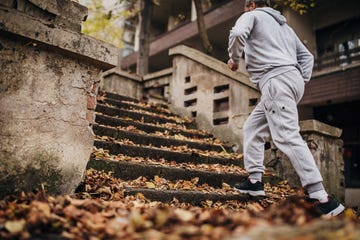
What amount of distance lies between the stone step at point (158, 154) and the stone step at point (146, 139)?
16.4 inches

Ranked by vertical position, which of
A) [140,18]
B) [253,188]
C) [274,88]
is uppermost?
[140,18]

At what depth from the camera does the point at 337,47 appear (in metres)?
11.3

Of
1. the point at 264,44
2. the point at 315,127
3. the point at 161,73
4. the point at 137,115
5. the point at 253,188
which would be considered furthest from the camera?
the point at 161,73

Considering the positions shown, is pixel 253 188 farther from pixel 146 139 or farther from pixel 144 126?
pixel 144 126

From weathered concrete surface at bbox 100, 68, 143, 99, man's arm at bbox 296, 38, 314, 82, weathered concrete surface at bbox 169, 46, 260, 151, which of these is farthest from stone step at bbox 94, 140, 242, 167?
weathered concrete surface at bbox 100, 68, 143, 99

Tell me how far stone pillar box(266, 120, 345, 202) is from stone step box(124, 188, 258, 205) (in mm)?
1186

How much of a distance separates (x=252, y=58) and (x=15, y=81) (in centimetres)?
212

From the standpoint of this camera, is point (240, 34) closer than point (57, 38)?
No

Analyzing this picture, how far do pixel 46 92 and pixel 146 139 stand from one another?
199 cm

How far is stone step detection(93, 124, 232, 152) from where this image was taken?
4082mm

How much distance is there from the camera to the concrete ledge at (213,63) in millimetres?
5162

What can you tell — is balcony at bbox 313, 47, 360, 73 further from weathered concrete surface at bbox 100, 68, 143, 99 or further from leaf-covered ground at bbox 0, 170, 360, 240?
leaf-covered ground at bbox 0, 170, 360, 240

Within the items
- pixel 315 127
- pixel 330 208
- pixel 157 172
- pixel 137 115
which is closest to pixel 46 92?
pixel 157 172

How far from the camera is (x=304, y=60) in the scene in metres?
3.26
